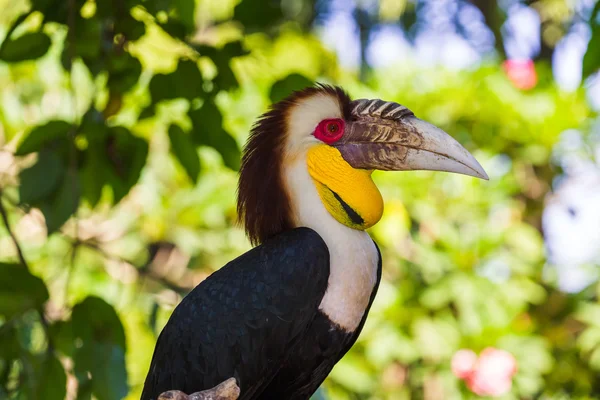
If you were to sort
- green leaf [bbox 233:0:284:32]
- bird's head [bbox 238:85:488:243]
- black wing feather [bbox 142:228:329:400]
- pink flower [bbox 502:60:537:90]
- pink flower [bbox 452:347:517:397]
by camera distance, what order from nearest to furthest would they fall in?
1. black wing feather [bbox 142:228:329:400]
2. bird's head [bbox 238:85:488:243]
3. green leaf [bbox 233:0:284:32]
4. pink flower [bbox 452:347:517:397]
5. pink flower [bbox 502:60:537:90]

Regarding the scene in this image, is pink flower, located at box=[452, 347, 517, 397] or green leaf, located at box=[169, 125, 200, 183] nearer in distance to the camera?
green leaf, located at box=[169, 125, 200, 183]

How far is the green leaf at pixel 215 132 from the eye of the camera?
2.16 m

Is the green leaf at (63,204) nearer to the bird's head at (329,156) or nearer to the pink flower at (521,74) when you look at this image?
the bird's head at (329,156)

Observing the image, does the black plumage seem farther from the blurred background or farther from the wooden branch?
the blurred background

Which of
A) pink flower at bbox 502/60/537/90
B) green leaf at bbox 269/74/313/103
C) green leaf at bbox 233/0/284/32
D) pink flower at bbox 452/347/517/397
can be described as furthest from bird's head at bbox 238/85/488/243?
pink flower at bbox 502/60/537/90

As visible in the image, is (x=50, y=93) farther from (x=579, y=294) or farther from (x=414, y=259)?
(x=579, y=294)

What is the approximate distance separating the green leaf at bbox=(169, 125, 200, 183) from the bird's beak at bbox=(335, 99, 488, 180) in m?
0.46

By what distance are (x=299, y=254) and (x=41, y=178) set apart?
0.73 m

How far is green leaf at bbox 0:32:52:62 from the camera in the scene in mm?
2021

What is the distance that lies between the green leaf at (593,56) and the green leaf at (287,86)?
0.87m

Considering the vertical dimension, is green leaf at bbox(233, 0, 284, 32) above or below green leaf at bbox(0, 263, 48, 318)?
above

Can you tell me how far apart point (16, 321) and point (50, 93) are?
2745mm

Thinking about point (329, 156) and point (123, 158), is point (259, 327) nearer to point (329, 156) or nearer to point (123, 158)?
point (329, 156)

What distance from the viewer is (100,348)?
2.00m
